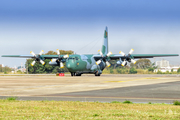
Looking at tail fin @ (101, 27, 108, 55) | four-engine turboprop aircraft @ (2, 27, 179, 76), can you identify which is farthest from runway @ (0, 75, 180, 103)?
tail fin @ (101, 27, 108, 55)

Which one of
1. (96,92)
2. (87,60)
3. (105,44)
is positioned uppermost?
(105,44)

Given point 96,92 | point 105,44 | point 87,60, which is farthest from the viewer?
point 105,44

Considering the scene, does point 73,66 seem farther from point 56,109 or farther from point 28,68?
point 28,68

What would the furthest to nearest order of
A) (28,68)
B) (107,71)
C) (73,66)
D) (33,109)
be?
(28,68), (107,71), (73,66), (33,109)

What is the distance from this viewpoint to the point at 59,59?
60.6m

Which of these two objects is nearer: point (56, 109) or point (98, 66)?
point (56, 109)

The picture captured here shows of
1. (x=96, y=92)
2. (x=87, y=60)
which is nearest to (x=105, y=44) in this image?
(x=87, y=60)

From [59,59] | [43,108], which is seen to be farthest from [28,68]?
[43,108]

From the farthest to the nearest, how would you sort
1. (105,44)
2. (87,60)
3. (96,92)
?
(105,44) → (87,60) → (96,92)

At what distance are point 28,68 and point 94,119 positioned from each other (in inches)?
3822

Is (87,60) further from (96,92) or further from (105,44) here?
(96,92)

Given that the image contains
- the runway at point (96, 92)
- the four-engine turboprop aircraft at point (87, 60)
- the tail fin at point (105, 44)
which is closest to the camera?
the runway at point (96, 92)

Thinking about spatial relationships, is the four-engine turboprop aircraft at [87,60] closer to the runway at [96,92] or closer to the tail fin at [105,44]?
the tail fin at [105,44]

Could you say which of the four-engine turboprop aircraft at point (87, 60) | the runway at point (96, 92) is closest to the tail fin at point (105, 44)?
the four-engine turboprop aircraft at point (87, 60)
